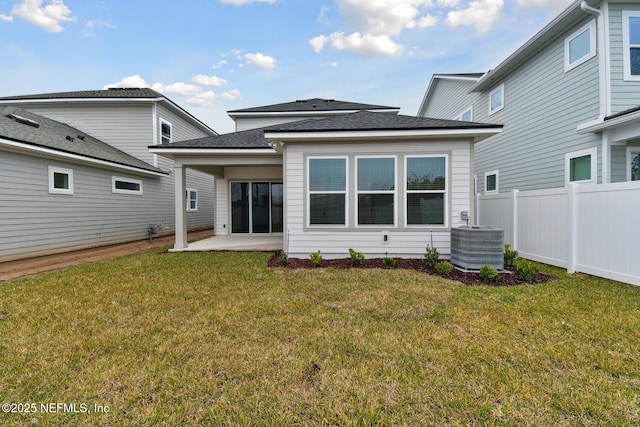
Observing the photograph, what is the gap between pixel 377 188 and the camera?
632 cm

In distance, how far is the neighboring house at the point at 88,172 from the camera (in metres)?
7.00

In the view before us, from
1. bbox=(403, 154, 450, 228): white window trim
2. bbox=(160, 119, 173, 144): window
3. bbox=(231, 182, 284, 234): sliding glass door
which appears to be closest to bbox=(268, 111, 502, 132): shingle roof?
bbox=(403, 154, 450, 228): white window trim

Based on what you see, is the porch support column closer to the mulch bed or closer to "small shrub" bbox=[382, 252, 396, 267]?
the mulch bed

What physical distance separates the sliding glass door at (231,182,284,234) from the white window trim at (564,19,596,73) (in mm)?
9318

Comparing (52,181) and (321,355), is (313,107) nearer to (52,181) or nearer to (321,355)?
(52,181)

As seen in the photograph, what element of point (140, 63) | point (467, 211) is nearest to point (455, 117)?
point (467, 211)

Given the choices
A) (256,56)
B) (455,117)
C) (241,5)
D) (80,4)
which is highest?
(256,56)

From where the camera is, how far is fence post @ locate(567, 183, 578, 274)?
516 cm

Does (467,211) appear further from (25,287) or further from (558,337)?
(25,287)

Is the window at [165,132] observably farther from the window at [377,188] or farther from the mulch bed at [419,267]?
the window at [377,188]

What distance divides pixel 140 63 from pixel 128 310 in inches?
609

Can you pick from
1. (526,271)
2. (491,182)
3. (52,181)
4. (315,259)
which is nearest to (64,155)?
(52,181)

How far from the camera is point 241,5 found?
1087 cm

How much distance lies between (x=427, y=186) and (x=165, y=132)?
1222cm
